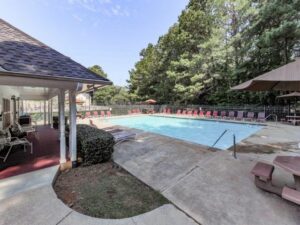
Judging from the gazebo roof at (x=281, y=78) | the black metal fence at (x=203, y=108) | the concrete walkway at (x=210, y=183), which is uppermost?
the gazebo roof at (x=281, y=78)

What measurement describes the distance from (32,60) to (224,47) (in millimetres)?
19072

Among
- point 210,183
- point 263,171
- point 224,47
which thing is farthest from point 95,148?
point 224,47

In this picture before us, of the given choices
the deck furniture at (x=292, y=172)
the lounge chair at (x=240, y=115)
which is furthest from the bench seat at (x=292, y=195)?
the lounge chair at (x=240, y=115)

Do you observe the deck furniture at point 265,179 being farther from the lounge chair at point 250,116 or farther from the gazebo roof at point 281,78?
the lounge chair at point 250,116

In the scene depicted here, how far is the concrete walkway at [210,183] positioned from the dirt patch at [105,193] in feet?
1.11

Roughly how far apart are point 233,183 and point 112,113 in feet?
62.1

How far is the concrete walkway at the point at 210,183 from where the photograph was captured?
309 centimetres

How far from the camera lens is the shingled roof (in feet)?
12.3

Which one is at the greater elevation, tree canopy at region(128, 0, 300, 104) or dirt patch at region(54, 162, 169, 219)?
tree canopy at region(128, 0, 300, 104)

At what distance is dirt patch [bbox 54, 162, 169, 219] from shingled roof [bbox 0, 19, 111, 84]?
8.23ft

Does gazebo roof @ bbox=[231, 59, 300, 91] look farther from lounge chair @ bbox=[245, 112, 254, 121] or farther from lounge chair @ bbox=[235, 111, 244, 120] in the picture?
lounge chair @ bbox=[235, 111, 244, 120]

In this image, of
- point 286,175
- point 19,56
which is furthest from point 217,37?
point 19,56

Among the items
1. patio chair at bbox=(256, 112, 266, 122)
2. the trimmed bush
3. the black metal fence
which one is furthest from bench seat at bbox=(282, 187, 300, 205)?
the black metal fence

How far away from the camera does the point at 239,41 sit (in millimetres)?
18203
